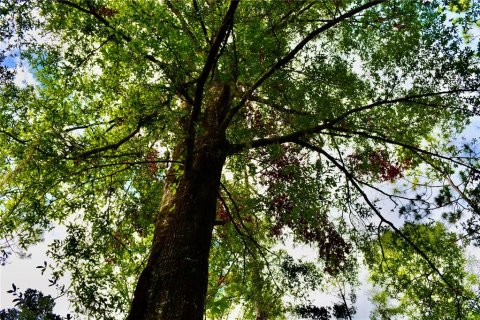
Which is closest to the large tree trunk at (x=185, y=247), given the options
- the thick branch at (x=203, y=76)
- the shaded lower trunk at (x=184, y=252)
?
the shaded lower trunk at (x=184, y=252)

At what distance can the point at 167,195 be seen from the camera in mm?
5988

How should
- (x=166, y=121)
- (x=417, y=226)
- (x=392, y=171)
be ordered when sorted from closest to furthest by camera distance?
(x=166, y=121)
(x=417, y=226)
(x=392, y=171)

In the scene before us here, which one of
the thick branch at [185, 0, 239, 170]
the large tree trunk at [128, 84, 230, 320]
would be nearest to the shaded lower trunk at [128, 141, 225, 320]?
the large tree trunk at [128, 84, 230, 320]

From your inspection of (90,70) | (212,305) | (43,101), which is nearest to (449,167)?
(212,305)

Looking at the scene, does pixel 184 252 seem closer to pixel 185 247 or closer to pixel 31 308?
pixel 185 247

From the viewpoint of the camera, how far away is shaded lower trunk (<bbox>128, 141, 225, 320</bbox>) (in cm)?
381

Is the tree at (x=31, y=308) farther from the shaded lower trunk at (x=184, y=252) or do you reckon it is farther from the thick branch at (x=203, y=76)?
the thick branch at (x=203, y=76)

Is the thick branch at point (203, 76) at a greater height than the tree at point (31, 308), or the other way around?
the thick branch at point (203, 76)

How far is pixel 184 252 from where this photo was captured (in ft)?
13.9

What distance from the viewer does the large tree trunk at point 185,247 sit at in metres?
3.81

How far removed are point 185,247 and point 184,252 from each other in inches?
3.0

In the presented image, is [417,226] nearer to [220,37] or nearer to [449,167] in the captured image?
[449,167]

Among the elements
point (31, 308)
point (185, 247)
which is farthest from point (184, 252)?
point (31, 308)

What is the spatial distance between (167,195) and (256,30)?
316 cm
